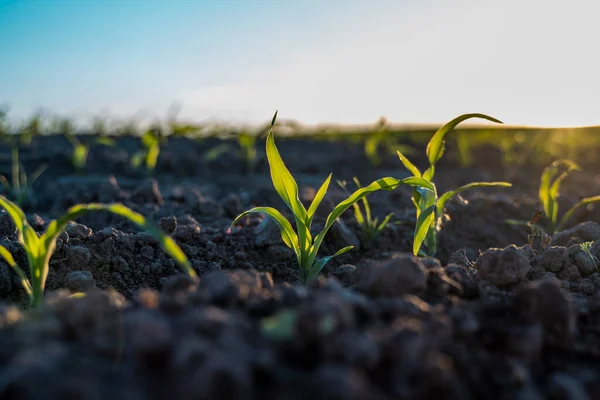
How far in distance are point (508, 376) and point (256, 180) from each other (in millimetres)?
4353

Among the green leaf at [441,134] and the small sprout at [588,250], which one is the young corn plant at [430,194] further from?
the small sprout at [588,250]

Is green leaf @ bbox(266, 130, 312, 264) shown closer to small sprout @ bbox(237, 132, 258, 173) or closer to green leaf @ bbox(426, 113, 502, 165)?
green leaf @ bbox(426, 113, 502, 165)

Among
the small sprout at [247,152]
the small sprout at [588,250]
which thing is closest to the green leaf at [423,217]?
the small sprout at [588,250]

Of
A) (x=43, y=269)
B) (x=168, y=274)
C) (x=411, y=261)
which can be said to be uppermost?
(x=411, y=261)

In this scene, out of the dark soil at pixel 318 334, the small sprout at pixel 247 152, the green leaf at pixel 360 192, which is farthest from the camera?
the small sprout at pixel 247 152

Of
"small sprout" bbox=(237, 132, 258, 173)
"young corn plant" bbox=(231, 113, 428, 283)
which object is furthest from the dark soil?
"small sprout" bbox=(237, 132, 258, 173)

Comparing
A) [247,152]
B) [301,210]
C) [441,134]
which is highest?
[441,134]

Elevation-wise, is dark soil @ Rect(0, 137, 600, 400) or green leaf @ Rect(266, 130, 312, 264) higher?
green leaf @ Rect(266, 130, 312, 264)

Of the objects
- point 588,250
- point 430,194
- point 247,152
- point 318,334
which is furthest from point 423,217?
point 247,152

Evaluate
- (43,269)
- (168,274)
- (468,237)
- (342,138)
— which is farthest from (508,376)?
(342,138)

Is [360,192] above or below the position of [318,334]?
above

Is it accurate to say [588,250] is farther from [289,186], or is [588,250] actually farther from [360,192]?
[289,186]

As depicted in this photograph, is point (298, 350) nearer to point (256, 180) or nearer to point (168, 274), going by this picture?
point (168, 274)

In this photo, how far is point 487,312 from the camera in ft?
3.88
